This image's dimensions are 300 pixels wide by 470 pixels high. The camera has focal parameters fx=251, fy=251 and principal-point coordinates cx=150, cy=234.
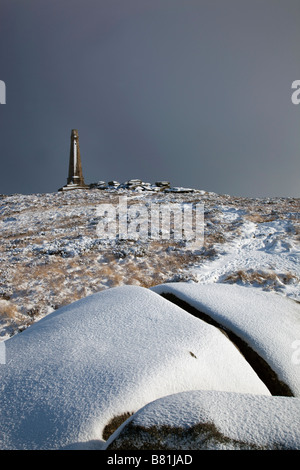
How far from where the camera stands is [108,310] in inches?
108

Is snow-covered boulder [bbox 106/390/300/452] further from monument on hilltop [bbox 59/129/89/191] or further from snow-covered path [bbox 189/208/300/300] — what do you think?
monument on hilltop [bbox 59/129/89/191]

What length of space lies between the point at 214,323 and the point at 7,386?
2014mm

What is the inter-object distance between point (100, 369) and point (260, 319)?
76.5 inches

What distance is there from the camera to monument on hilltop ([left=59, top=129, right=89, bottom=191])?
2883 cm

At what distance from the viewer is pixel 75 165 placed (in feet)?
94.8

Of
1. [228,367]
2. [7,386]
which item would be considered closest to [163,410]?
[228,367]

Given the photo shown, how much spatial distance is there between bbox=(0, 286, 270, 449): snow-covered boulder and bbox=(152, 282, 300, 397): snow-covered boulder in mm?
242

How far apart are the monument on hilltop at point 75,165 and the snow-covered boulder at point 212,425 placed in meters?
29.0

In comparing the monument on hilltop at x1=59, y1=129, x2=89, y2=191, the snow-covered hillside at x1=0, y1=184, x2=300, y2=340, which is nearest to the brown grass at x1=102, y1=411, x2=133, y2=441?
the snow-covered hillside at x1=0, y1=184, x2=300, y2=340

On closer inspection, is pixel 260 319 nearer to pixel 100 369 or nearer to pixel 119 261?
pixel 100 369

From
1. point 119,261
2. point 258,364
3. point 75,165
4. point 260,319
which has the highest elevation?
point 75,165

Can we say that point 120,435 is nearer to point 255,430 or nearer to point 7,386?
point 255,430

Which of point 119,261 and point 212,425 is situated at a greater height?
point 212,425

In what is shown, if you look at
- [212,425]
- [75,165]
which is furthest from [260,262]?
[75,165]
